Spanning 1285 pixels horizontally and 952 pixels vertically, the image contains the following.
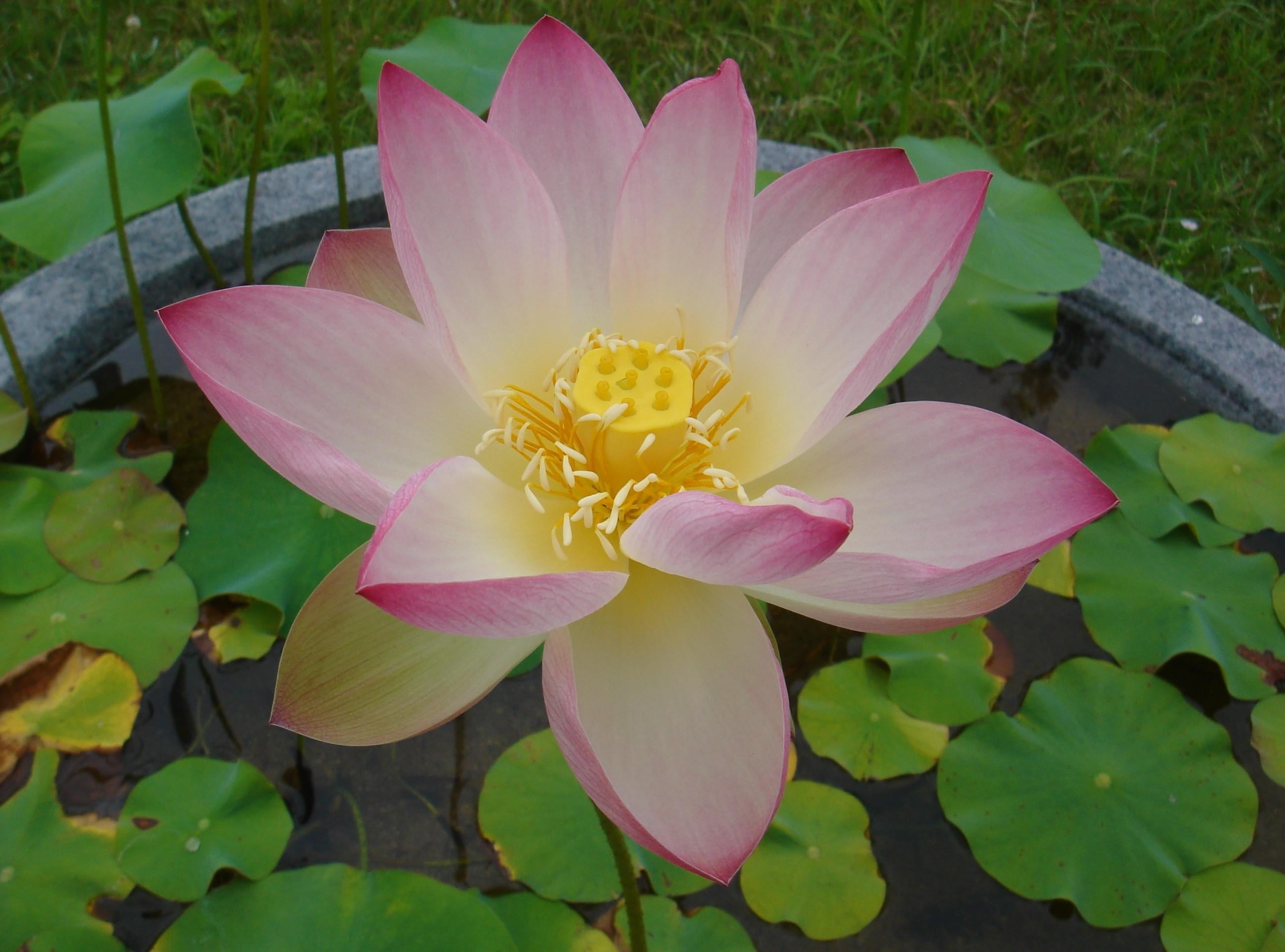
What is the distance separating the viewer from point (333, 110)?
4.78 ft

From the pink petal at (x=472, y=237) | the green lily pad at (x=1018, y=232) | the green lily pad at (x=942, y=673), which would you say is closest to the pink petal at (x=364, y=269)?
the pink petal at (x=472, y=237)

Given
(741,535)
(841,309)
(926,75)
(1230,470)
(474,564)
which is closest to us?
(741,535)

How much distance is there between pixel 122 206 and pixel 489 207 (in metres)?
0.70

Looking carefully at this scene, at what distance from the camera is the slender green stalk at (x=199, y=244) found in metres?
1.51

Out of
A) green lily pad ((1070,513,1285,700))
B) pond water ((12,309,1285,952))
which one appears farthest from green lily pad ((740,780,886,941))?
green lily pad ((1070,513,1285,700))

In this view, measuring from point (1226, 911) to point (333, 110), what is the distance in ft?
4.78

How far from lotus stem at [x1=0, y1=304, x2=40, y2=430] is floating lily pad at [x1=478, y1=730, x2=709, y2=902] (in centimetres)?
83

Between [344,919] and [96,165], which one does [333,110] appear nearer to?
[96,165]

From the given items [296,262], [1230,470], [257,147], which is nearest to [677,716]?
[1230,470]

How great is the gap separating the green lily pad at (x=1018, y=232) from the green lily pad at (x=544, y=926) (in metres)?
1.01

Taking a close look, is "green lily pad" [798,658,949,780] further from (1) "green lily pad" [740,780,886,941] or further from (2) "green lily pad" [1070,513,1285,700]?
(2) "green lily pad" [1070,513,1285,700]

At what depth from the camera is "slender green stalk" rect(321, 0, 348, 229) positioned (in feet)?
4.46

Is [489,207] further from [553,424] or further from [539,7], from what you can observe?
[539,7]

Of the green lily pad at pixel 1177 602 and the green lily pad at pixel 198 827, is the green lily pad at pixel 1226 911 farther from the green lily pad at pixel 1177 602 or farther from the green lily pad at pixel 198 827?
the green lily pad at pixel 198 827
